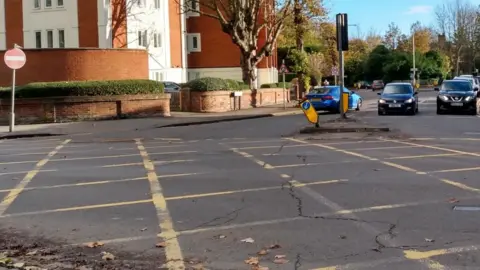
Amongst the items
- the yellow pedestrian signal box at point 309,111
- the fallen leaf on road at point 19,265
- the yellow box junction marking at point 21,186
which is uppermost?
the yellow pedestrian signal box at point 309,111

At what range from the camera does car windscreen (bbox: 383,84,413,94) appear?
1060 inches

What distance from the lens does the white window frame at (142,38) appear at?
41.2 m

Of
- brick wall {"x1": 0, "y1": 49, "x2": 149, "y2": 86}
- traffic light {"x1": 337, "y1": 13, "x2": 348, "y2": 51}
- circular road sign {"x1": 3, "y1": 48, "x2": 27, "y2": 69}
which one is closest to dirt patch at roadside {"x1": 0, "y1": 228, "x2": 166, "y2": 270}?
traffic light {"x1": 337, "y1": 13, "x2": 348, "y2": 51}

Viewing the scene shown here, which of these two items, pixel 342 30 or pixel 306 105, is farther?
pixel 342 30

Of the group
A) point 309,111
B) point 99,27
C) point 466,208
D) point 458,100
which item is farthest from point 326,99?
point 466,208

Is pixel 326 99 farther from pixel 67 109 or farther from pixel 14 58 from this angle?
pixel 14 58

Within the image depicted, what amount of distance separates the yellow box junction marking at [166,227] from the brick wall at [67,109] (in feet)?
53.7

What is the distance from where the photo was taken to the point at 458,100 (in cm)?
2648

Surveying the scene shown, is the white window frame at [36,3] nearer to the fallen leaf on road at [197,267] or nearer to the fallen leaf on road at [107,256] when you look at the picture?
the fallen leaf on road at [107,256]

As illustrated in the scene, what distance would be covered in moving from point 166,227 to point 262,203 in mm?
1644

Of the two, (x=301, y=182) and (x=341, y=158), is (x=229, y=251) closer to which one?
(x=301, y=182)

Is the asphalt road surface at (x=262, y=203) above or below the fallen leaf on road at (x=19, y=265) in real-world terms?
above

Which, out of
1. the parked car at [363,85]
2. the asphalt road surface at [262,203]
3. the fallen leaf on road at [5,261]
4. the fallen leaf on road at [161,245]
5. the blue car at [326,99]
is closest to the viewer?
the fallen leaf on road at [5,261]

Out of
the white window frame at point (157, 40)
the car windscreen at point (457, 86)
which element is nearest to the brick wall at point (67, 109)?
the car windscreen at point (457, 86)
